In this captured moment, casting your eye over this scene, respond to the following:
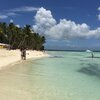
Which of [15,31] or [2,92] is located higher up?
[15,31]

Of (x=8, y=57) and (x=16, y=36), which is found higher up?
(x=16, y=36)

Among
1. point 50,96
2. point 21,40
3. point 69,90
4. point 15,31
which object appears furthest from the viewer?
point 21,40

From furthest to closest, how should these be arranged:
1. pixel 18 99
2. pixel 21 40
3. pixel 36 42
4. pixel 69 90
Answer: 1. pixel 36 42
2. pixel 21 40
3. pixel 69 90
4. pixel 18 99

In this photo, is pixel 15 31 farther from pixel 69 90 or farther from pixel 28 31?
pixel 69 90

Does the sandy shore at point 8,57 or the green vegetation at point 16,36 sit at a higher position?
the green vegetation at point 16,36

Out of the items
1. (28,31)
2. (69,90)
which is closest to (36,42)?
(28,31)

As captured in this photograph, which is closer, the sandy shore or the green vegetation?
the sandy shore

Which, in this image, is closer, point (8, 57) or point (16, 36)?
point (8, 57)

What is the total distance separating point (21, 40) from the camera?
329 ft

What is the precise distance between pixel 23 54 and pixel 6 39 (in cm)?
4910

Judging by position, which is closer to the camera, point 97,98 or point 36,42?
point 97,98

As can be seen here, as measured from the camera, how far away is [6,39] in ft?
311

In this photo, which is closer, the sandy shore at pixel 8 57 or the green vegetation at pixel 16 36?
the sandy shore at pixel 8 57

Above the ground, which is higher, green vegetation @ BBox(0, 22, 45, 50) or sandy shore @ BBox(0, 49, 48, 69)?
green vegetation @ BBox(0, 22, 45, 50)
